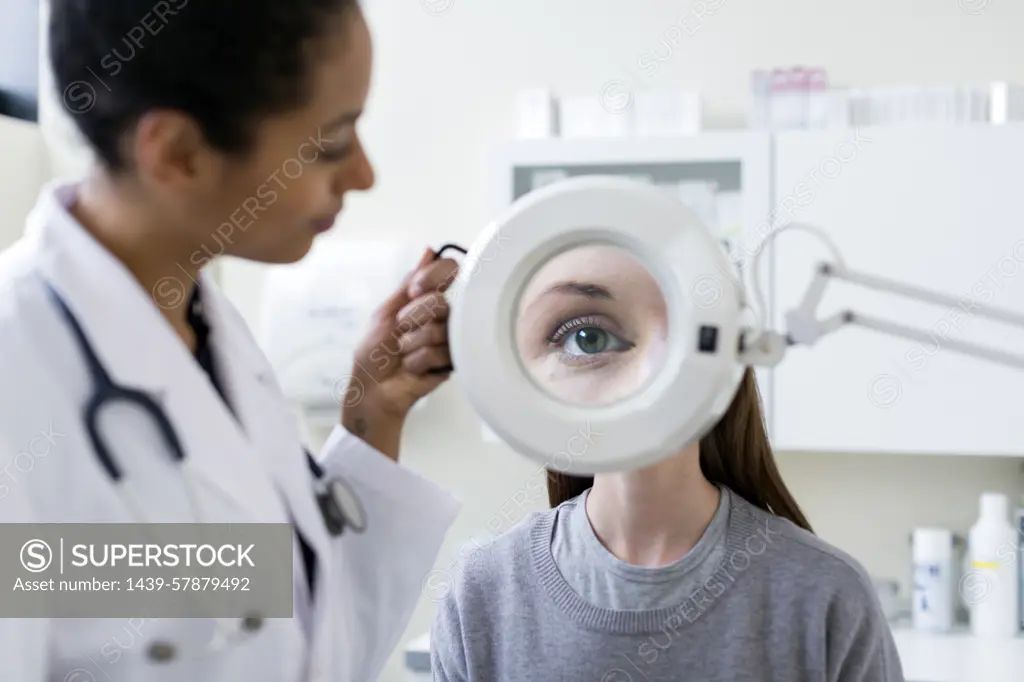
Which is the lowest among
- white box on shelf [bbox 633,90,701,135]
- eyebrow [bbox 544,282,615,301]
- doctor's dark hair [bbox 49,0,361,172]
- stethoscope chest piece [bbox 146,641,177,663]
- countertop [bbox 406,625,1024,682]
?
countertop [bbox 406,625,1024,682]

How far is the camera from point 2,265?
82 cm

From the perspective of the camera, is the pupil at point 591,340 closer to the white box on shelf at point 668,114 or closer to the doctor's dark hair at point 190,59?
the doctor's dark hair at point 190,59

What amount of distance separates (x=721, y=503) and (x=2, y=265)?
0.73m

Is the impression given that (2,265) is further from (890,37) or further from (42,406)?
(890,37)

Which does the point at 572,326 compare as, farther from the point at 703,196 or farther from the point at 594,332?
the point at 703,196

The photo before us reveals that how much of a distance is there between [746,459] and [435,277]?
511mm

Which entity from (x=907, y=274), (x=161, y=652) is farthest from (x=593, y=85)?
(x=161, y=652)

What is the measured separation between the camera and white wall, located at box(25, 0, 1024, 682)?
7.53 feet

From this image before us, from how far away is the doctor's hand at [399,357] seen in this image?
0.86 meters

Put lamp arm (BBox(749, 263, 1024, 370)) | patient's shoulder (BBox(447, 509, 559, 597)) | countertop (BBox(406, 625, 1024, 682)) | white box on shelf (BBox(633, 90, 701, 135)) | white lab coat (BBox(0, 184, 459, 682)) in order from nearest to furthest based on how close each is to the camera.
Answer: lamp arm (BBox(749, 263, 1024, 370)) < white lab coat (BBox(0, 184, 459, 682)) < patient's shoulder (BBox(447, 509, 559, 597)) < countertop (BBox(406, 625, 1024, 682)) < white box on shelf (BBox(633, 90, 701, 135))

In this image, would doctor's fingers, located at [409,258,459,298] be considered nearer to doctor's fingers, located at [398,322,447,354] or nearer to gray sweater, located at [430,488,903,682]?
doctor's fingers, located at [398,322,447,354]

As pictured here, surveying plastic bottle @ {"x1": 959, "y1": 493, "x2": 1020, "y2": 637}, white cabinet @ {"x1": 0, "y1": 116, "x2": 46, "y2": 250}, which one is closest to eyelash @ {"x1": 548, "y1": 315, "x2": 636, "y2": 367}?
plastic bottle @ {"x1": 959, "y1": 493, "x2": 1020, "y2": 637}

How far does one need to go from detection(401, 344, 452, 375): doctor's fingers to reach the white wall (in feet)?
4.69

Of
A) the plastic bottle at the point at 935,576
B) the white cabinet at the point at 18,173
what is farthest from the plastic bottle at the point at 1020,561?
the white cabinet at the point at 18,173
